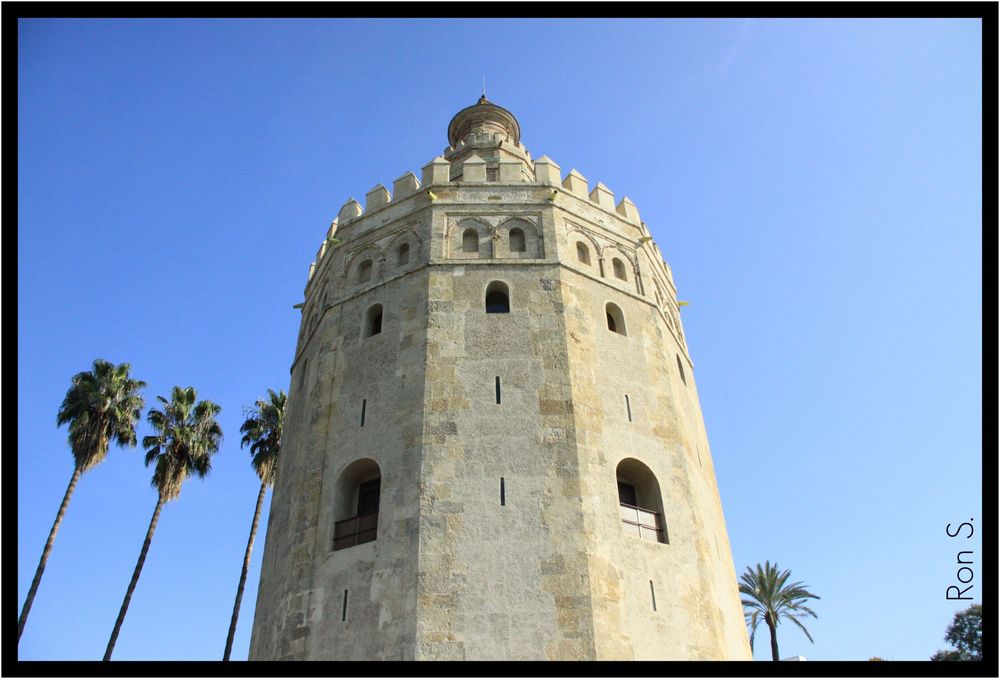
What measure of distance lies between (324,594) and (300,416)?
4696 mm

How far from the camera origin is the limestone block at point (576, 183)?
762 inches

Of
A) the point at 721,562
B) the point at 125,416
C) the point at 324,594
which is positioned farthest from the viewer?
the point at 125,416

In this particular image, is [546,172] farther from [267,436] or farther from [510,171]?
[267,436]

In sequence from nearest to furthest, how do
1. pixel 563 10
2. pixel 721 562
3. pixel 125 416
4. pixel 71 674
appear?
1. pixel 71 674
2. pixel 563 10
3. pixel 721 562
4. pixel 125 416

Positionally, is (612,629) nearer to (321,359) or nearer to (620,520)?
(620,520)

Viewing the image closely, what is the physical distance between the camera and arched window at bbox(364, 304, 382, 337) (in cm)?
1711

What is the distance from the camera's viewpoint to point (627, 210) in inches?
795

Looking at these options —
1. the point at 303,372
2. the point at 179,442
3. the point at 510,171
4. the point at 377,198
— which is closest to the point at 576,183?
the point at 510,171

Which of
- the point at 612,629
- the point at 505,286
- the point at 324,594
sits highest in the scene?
the point at 505,286

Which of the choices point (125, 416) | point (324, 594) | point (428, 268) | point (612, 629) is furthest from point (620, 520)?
point (125, 416)

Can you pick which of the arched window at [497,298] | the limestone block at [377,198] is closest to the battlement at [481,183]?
the limestone block at [377,198]

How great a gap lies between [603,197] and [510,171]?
257 cm

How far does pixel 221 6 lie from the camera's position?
Result: 33.0 ft

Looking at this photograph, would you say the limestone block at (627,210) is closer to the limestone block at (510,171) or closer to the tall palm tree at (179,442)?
the limestone block at (510,171)
